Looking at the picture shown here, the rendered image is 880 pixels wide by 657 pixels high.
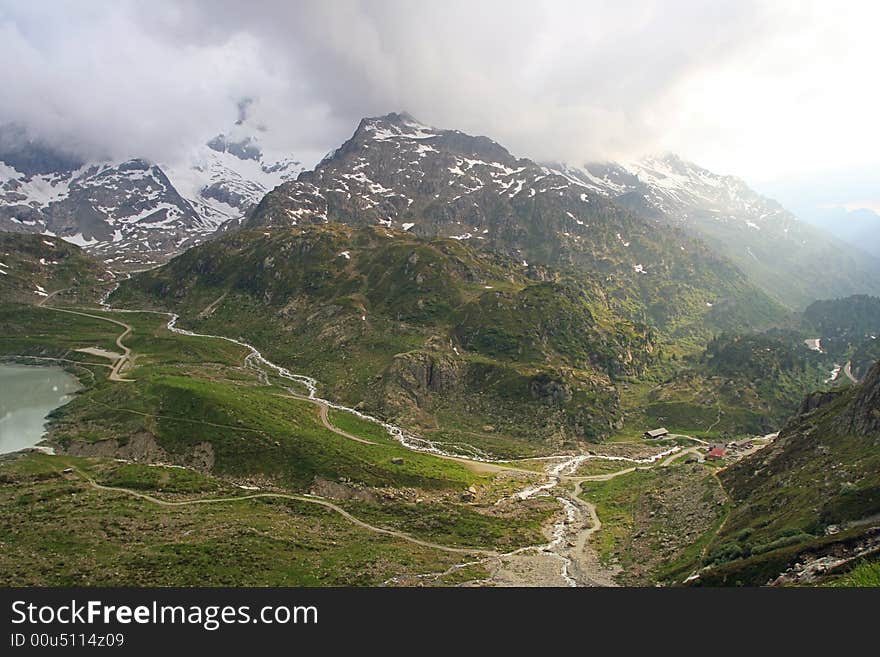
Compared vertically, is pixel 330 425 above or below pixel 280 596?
above

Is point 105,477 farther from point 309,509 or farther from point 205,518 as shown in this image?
point 309,509

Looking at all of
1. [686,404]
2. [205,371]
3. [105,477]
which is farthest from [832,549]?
[205,371]

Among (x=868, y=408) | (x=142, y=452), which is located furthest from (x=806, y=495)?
(x=142, y=452)

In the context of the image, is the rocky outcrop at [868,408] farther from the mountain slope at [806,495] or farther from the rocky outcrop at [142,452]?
the rocky outcrop at [142,452]

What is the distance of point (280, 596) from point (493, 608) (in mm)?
8732

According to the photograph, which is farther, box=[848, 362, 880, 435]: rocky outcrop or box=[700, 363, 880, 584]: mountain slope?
box=[848, 362, 880, 435]: rocky outcrop

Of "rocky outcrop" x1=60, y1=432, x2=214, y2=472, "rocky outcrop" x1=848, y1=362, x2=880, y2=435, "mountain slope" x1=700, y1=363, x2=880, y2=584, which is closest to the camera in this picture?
"mountain slope" x1=700, y1=363, x2=880, y2=584

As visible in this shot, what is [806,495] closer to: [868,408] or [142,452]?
[868,408]

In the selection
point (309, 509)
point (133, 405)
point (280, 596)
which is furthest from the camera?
point (133, 405)

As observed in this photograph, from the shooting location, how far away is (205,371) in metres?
180

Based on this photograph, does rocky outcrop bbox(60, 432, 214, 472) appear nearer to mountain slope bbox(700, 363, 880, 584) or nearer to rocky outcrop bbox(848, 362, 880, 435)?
mountain slope bbox(700, 363, 880, 584)

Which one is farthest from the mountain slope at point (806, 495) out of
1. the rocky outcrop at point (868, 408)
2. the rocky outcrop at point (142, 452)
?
the rocky outcrop at point (142, 452)

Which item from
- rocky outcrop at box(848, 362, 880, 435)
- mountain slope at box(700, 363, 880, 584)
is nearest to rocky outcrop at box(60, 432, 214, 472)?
mountain slope at box(700, 363, 880, 584)

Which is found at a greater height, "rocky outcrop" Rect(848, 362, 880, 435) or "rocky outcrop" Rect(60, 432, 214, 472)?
"rocky outcrop" Rect(60, 432, 214, 472)
